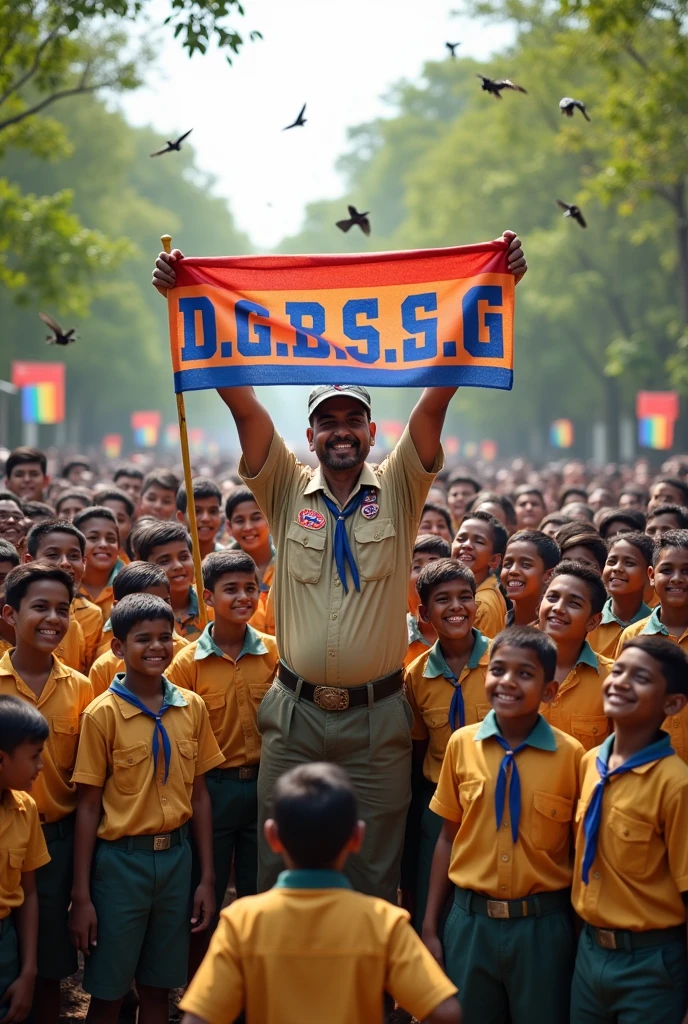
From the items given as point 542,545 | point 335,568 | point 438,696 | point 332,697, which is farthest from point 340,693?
point 542,545

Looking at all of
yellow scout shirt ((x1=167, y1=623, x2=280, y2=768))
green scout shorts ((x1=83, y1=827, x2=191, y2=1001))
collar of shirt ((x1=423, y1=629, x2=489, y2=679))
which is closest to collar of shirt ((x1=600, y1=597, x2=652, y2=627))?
collar of shirt ((x1=423, y1=629, x2=489, y2=679))

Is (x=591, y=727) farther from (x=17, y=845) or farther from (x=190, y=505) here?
(x=17, y=845)

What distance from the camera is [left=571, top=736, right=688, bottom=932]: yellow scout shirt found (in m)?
3.59

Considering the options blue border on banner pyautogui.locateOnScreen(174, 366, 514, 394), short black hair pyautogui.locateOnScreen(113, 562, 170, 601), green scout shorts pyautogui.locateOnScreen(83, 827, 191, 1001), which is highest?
blue border on banner pyautogui.locateOnScreen(174, 366, 514, 394)

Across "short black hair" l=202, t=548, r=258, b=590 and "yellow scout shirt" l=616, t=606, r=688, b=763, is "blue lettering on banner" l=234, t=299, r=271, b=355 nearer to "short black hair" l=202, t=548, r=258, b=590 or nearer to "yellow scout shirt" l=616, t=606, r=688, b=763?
"short black hair" l=202, t=548, r=258, b=590

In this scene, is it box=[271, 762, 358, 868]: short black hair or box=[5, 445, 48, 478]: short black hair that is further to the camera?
box=[5, 445, 48, 478]: short black hair

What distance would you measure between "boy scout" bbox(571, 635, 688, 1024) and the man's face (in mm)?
1240

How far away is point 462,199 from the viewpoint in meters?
37.1

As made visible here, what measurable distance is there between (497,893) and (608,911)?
351 millimetres

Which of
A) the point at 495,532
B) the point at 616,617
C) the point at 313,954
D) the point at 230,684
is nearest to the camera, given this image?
the point at 313,954

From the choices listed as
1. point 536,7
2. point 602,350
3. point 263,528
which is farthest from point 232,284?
point 602,350

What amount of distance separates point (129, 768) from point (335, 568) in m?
1.00

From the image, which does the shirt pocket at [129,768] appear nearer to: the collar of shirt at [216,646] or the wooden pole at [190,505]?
the collar of shirt at [216,646]

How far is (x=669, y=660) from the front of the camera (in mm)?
3766
